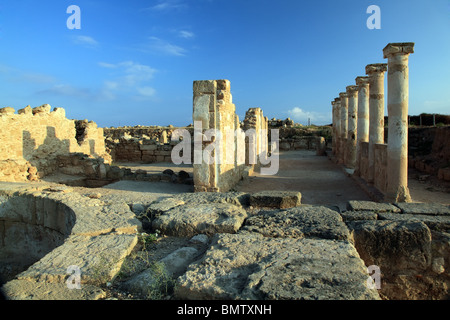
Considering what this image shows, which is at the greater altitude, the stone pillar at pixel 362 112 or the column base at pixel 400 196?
the stone pillar at pixel 362 112

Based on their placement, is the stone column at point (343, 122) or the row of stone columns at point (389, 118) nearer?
the row of stone columns at point (389, 118)

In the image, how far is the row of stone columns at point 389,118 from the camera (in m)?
7.52

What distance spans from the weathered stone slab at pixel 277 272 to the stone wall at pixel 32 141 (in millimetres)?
8956

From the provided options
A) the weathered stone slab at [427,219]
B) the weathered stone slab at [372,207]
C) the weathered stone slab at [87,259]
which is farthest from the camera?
the weathered stone slab at [372,207]

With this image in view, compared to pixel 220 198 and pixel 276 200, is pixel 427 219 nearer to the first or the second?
pixel 276 200

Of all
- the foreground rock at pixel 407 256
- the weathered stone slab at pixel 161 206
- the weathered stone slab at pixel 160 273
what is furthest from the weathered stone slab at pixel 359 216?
the weathered stone slab at pixel 161 206

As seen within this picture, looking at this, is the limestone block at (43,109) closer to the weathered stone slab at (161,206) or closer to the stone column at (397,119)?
the weathered stone slab at (161,206)

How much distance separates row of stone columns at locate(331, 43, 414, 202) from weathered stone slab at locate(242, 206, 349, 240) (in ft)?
15.3

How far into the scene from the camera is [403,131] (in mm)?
7660

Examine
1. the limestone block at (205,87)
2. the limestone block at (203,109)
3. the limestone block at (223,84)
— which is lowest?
the limestone block at (203,109)

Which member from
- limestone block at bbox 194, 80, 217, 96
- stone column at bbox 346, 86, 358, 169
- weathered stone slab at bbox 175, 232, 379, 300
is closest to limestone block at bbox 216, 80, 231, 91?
limestone block at bbox 194, 80, 217, 96

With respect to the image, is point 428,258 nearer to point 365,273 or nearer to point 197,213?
point 365,273

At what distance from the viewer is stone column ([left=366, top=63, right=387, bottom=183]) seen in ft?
32.6

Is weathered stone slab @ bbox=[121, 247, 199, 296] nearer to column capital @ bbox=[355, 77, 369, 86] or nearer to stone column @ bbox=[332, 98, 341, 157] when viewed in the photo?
column capital @ bbox=[355, 77, 369, 86]
